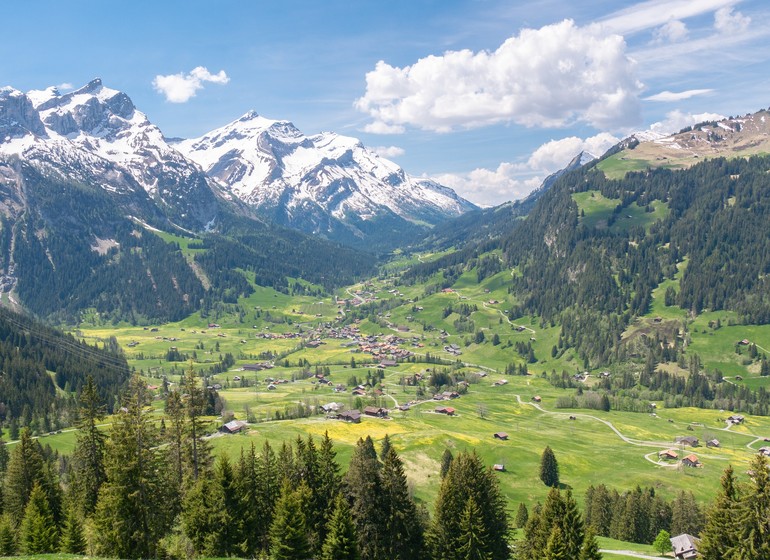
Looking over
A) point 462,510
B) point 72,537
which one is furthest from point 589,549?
point 72,537

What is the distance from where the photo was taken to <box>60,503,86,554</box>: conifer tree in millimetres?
58469

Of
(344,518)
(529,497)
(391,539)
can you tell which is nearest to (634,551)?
(529,497)

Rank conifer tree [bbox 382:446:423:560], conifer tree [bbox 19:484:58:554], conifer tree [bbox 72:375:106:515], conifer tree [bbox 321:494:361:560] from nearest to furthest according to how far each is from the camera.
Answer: conifer tree [bbox 321:494:361:560], conifer tree [bbox 19:484:58:554], conifer tree [bbox 72:375:106:515], conifer tree [bbox 382:446:423:560]

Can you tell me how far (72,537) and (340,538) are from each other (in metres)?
28.4

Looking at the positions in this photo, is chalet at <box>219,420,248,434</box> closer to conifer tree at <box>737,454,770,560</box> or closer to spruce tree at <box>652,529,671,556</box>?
spruce tree at <box>652,529,671,556</box>

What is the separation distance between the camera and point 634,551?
95125mm

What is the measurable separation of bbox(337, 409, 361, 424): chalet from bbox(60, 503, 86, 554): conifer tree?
5139 inches

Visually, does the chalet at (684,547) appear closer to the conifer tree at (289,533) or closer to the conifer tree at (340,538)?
the conifer tree at (340,538)

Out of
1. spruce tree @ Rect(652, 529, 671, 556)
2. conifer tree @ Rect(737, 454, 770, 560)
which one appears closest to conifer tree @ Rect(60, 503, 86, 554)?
conifer tree @ Rect(737, 454, 770, 560)

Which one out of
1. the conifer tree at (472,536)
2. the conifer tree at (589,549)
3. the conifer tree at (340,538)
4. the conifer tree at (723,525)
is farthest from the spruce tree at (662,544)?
the conifer tree at (340,538)

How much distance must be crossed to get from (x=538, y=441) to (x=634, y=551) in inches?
3529

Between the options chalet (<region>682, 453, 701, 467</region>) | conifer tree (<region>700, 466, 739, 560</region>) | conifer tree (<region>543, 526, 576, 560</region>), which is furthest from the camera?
chalet (<region>682, 453, 701, 467</region>)

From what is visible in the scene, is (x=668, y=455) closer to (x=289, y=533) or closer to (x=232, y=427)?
(x=232, y=427)

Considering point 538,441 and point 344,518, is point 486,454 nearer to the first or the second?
point 538,441
